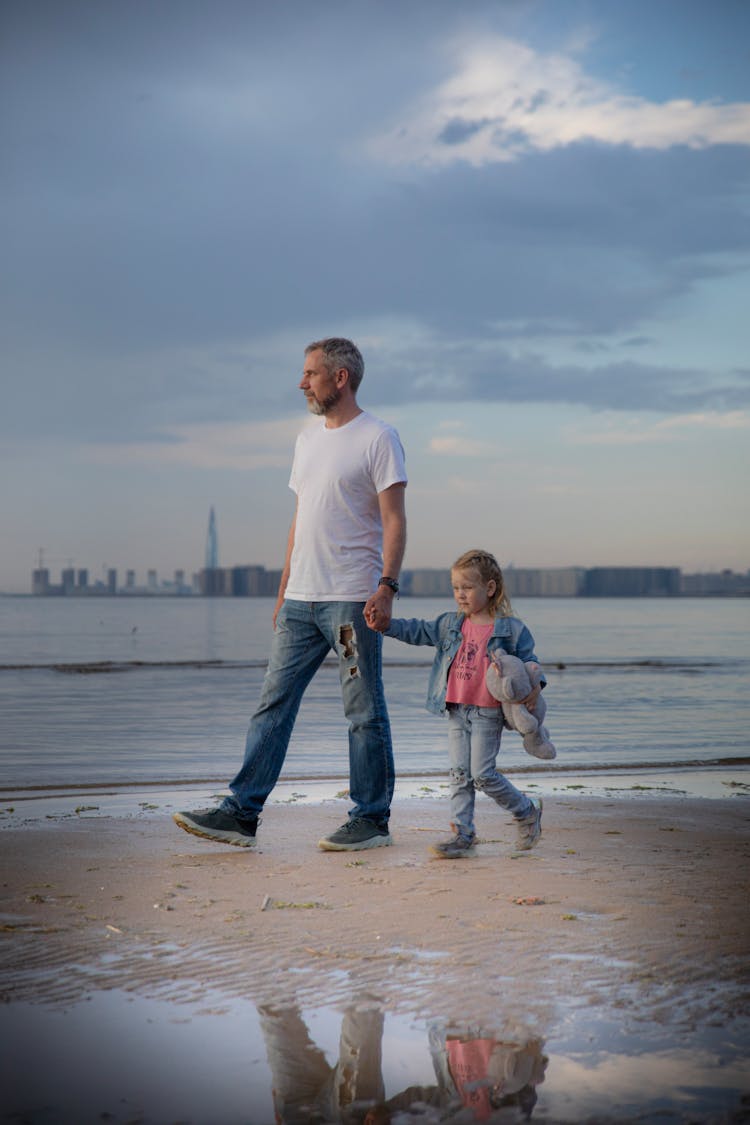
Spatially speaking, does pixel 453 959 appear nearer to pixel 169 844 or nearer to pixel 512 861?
pixel 512 861

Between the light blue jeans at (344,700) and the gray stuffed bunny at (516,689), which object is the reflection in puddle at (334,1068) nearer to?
the gray stuffed bunny at (516,689)

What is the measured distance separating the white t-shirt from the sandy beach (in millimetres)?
1265

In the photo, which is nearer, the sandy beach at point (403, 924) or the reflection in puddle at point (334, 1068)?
the reflection in puddle at point (334, 1068)

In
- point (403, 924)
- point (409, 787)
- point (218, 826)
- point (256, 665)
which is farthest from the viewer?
point (256, 665)

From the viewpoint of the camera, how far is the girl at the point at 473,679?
18.3ft

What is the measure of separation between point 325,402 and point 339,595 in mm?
954

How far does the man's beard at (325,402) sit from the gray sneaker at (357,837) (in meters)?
1.99

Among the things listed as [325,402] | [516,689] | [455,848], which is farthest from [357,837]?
[325,402]

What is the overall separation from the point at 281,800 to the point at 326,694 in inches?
444

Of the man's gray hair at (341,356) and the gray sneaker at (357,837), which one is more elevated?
the man's gray hair at (341,356)

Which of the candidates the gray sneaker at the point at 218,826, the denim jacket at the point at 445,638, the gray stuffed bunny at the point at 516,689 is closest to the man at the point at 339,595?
the gray sneaker at the point at 218,826

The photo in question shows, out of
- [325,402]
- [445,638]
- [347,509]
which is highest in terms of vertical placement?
[325,402]

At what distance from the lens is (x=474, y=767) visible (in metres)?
5.59

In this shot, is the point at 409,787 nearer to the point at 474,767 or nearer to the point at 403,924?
the point at 474,767
